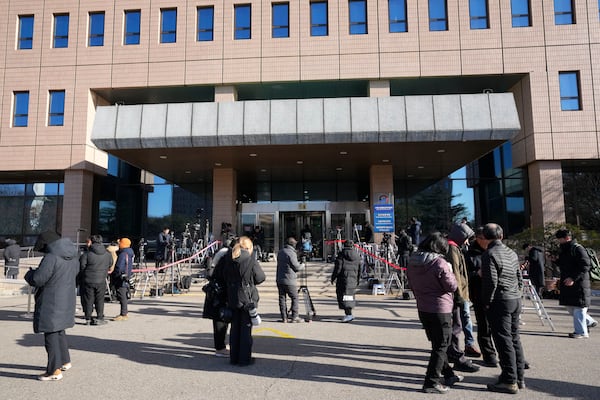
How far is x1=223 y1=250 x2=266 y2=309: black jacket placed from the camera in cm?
550

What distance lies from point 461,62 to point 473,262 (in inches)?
655

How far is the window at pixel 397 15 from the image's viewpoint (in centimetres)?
2022

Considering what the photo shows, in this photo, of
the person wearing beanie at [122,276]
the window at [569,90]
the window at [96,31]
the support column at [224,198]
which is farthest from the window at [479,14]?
the window at [96,31]

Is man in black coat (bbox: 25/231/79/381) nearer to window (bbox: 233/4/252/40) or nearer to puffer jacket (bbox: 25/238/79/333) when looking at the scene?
puffer jacket (bbox: 25/238/79/333)

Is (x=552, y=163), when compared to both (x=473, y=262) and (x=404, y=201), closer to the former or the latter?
(x=404, y=201)

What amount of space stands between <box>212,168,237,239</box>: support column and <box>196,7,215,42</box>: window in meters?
6.78

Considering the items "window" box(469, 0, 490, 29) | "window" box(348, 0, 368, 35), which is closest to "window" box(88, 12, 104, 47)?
"window" box(348, 0, 368, 35)

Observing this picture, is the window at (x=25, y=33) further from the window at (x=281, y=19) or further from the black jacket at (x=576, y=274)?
the black jacket at (x=576, y=274)

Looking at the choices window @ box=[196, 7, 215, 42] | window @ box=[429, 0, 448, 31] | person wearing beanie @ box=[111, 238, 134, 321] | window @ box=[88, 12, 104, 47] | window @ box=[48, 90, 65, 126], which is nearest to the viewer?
person wearing beanie @ box=[111, 238, 134, 321]

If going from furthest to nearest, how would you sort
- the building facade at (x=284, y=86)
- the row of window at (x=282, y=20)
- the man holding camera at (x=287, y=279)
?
the row of window at (x=282, y=20) → the building facade at (x=284, y=86) → the man holding camera at (x=287, y=279)

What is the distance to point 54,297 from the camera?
16.6 ft

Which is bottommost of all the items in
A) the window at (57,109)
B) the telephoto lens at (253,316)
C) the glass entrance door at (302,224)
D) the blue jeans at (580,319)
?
the blue jeans at (580,319)

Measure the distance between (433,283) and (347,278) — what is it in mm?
4468

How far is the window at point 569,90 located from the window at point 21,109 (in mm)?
26869
